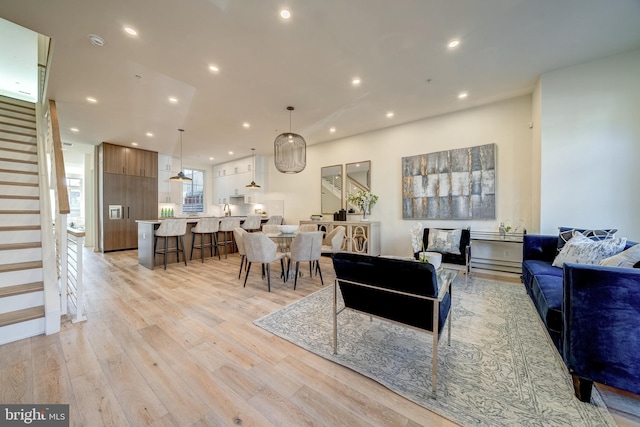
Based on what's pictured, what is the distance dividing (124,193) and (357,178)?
273 inches

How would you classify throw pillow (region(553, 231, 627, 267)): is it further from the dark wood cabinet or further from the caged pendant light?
the dark wood cabinet

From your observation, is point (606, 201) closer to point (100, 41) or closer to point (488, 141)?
point (488, 141)

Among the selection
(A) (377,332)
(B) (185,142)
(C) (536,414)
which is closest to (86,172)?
(B) (185,142)

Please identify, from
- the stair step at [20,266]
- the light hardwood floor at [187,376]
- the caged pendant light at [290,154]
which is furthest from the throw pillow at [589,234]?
the stair step at [20,266]

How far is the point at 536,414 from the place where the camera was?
135cm

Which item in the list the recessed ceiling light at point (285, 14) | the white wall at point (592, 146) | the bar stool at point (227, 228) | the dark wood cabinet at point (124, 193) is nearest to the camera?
the recessed ceiling light at point (285, 14)

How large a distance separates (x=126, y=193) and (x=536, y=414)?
9.30 meters

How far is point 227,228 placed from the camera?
19.3ft

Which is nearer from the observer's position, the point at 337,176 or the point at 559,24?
the point at 559,24

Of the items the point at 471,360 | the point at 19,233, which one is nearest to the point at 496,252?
the point at 471,360

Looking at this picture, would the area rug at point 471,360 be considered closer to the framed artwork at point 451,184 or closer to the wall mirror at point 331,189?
the framed artwork at point 451,184

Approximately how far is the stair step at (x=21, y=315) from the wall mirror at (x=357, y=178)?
5.30 metres

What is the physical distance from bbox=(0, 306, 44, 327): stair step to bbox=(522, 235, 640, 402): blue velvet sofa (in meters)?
4.30

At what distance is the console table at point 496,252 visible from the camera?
411cm
